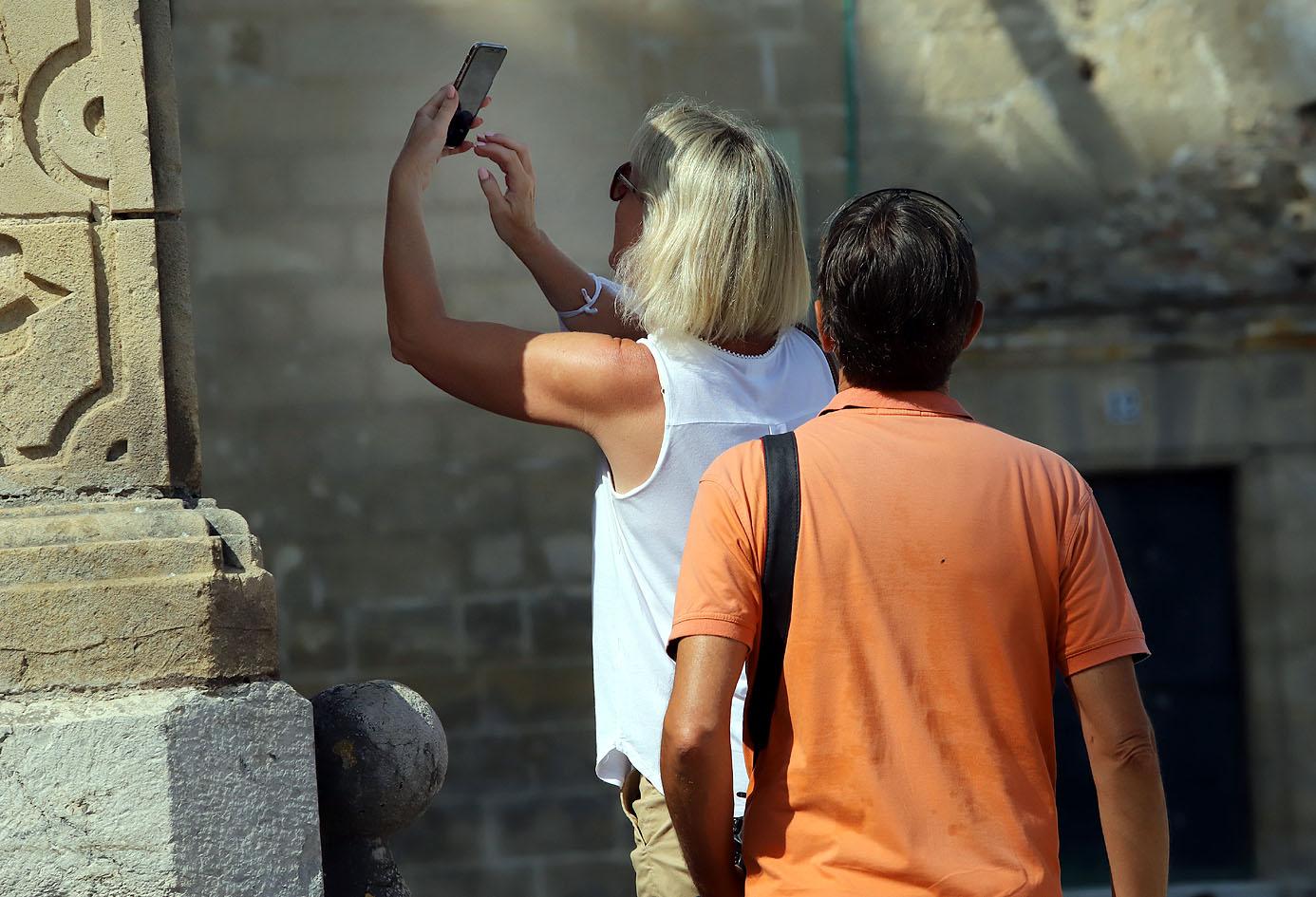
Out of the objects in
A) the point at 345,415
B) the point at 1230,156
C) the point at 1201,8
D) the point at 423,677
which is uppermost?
the point at 1201,8

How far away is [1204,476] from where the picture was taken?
5656 mm

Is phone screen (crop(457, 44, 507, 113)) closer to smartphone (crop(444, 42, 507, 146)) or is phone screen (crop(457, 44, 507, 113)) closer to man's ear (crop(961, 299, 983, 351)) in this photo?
smartphone (crop(444, 42, 507, 146))

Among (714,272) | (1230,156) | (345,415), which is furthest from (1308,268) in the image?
(714,272)

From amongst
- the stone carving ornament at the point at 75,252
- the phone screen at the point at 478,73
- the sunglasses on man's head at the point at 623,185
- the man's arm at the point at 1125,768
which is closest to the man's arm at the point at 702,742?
the man's arm at the point at 1125,768

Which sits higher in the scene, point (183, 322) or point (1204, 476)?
point (183, 322)

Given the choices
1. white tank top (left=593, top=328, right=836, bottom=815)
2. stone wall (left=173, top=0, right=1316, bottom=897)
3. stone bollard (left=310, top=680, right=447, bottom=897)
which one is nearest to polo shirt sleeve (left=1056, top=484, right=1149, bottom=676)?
white tank top (left=593, top=328, right=836, bottom=815)

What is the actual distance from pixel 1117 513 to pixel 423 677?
8.25 feet

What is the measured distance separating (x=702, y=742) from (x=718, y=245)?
0.67 meters

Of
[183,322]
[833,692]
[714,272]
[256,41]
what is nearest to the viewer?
[833,692]

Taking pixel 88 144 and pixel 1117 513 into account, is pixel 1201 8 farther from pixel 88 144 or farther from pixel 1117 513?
pixel 88 144

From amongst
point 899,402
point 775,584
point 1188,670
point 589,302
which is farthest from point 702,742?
point 1188,670

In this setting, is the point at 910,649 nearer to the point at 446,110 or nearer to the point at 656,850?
the point at 656,850

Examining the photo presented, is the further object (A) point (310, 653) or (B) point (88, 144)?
(A) point (310, 653)

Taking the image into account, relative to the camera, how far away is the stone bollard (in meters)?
2.11
